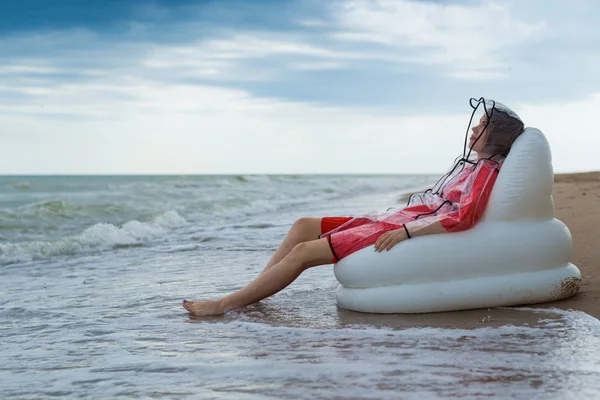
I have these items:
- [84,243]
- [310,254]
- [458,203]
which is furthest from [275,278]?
[84,243]

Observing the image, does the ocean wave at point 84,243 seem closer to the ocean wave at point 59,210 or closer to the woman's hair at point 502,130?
the ocean wave at point 59,210

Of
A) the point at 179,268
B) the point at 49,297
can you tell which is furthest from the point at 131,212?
the point at 49,297

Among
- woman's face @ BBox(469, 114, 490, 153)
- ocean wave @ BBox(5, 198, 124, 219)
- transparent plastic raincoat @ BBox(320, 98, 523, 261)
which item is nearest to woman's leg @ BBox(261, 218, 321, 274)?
transparent plastic raincoat @ BBox(320, 98, 523, 261)

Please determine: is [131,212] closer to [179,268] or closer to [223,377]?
[179,268]

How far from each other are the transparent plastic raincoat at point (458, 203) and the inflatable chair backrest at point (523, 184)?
8 cm

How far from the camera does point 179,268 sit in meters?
7.38

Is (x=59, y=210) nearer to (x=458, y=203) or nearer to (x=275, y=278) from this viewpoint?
(x=275, y=278)

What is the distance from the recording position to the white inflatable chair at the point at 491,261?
4586mm

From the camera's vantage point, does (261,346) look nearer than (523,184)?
Yes

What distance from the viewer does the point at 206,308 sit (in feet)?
15.8

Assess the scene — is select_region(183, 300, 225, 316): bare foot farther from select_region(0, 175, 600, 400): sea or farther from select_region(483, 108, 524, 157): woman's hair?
select_region(483, 108, 524, 157): woman's hair

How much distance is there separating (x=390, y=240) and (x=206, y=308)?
1.40 meters

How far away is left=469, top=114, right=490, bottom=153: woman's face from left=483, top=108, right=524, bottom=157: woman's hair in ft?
0.12

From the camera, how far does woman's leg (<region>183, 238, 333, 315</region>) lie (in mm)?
4836
